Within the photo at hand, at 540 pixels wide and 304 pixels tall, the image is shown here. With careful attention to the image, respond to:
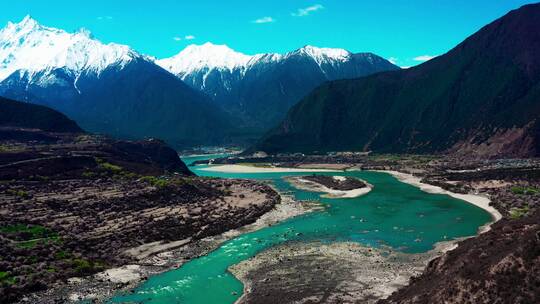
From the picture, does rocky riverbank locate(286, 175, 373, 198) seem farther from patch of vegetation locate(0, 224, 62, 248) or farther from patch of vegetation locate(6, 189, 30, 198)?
patch of vegetation locate(0, 224, 62, 248)

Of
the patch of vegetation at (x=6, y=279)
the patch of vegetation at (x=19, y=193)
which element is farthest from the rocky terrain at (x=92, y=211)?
the patch of vegetation at (x=6, y=279)

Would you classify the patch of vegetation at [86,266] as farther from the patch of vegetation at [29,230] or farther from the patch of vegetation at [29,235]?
the patch of vegetation at [29,230]

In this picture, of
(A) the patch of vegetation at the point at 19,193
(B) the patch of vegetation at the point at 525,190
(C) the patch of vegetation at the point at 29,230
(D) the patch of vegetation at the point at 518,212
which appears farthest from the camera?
(B) the patch of vegetation at the point at 525,190

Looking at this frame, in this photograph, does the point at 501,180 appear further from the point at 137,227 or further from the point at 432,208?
the point at 137,227

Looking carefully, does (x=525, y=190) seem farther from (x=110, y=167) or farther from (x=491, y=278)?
(x=110, y=167)

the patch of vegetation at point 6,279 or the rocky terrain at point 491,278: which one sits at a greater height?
the rocky terrain at point 491,278

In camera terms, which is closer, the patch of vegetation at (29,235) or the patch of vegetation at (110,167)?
the patch of vegetation at (29,235)

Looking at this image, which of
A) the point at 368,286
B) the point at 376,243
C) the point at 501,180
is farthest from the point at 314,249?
the point at 501,180
